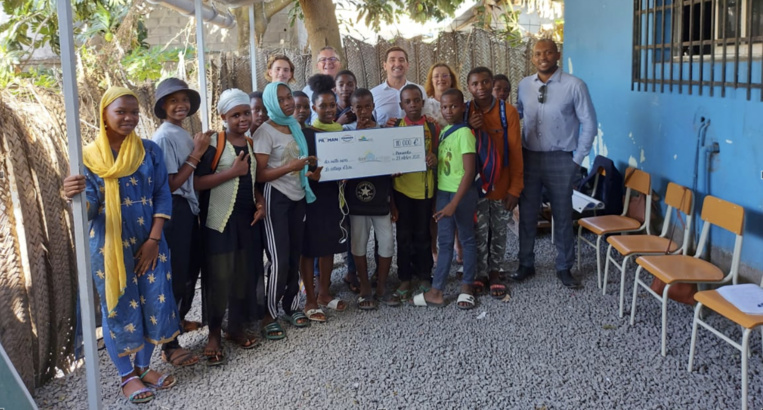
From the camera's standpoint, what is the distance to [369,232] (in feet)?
15.7

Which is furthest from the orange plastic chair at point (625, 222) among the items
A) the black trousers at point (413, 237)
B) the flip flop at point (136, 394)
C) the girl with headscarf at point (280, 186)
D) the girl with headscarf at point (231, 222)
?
the flip flop at point (136, 394)

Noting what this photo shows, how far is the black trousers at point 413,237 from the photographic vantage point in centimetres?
487

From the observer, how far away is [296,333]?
173 inches

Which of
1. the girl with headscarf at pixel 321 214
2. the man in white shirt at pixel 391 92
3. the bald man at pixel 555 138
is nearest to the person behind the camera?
the girl with headscarf at pixel 321 214

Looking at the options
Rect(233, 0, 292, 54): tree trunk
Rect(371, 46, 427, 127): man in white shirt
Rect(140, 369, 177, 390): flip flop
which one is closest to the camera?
Rect(140, 369, 177, 390): flip flop

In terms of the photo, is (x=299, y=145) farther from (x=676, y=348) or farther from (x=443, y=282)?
(x=676, y=348)

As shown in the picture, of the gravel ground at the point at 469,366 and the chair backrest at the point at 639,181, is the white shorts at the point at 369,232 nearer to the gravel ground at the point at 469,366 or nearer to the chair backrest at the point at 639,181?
the gravel ground at the point at 469,366

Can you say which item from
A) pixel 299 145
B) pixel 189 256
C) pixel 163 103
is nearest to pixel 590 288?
pixel 299 145

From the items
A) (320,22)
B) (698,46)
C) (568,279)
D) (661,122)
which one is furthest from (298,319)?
(320,22)

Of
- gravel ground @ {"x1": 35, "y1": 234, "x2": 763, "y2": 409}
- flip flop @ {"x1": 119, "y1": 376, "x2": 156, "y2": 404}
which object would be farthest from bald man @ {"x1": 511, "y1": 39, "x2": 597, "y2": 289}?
flip flop @ {"x1": 119, "y1": 376, "x2": 156, "y2": 404}

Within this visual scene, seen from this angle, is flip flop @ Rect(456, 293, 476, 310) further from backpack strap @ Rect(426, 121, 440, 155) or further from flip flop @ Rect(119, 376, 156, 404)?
flip flop @ Rect(119, 376, 156, 404)

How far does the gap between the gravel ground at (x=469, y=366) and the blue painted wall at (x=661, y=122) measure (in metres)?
0.95

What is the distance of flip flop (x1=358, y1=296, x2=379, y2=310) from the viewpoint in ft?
15.7

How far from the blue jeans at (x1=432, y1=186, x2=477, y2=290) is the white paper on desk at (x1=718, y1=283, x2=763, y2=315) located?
5.85 ft
